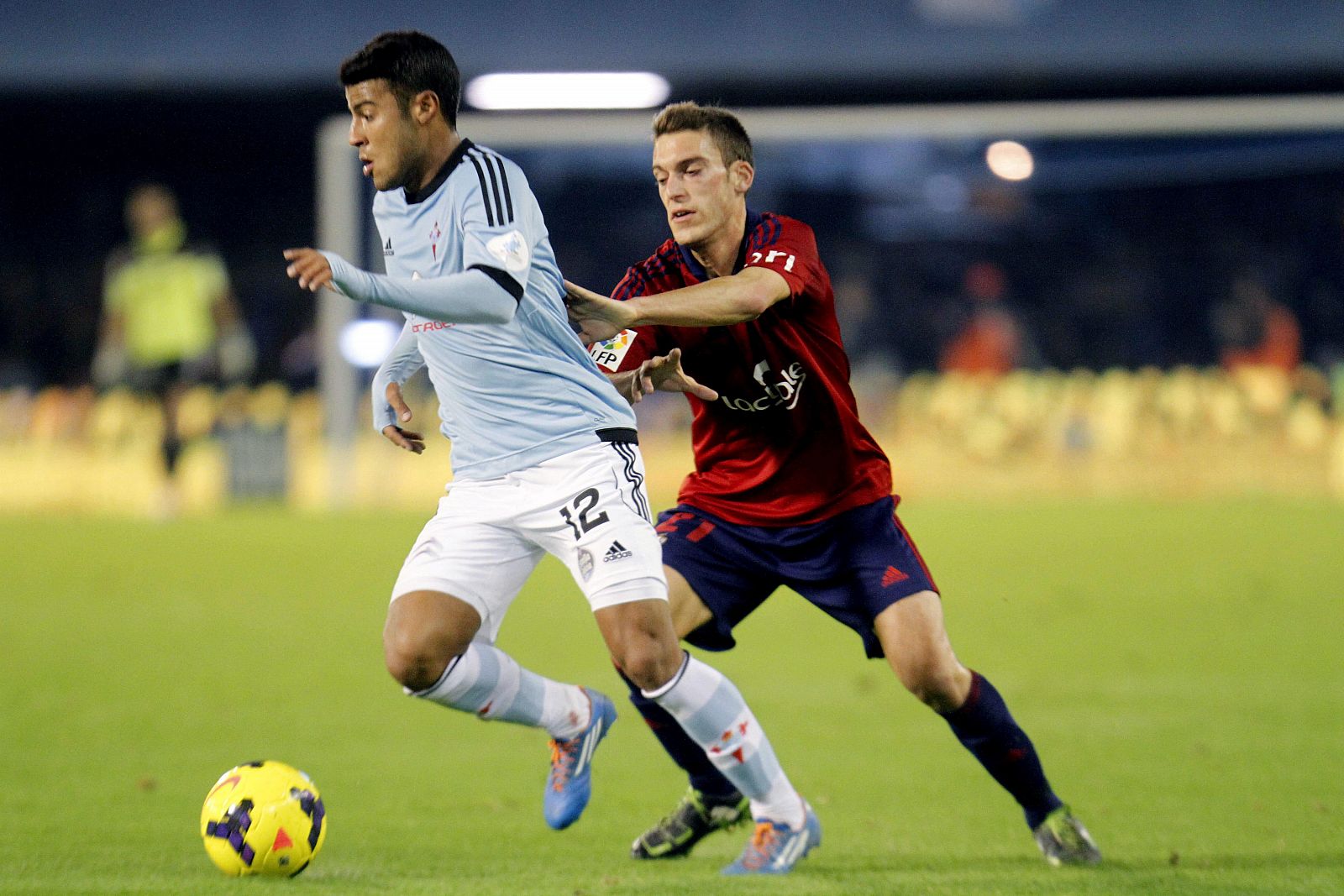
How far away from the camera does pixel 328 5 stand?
68.3 ft

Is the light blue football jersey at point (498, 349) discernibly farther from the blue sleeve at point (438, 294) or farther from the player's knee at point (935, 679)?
the player's knee at point (935, 679)

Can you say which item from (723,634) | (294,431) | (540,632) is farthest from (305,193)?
(723,634)

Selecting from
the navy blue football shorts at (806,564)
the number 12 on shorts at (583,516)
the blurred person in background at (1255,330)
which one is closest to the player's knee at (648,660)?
the number 12 on shorts at (583,516)

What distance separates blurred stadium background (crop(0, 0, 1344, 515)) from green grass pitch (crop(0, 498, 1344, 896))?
4.69 metres

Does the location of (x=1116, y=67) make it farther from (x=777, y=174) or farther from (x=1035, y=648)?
(x=1035, y=648)

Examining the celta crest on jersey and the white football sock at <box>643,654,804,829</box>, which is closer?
the white football sock at <box>643,654,804,829</box>

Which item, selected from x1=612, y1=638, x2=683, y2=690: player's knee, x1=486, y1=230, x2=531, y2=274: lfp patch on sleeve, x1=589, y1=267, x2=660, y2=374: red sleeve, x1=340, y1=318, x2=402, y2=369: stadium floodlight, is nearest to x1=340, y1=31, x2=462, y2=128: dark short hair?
x1=486, y1=230, x2=531, y2=274: lfp patch on sleeve

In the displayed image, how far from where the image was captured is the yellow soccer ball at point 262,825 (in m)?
4.11

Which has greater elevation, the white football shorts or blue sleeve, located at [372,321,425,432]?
blue sleeve, located at [372,321,425,432]

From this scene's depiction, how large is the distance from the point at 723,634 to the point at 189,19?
18275 millimetres

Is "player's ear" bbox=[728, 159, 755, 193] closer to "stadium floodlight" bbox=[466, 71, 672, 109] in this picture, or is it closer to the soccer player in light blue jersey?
the soccer player in light blue jersey

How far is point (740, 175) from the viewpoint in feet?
15.4

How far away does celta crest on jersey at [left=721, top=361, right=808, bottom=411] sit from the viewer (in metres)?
4.65

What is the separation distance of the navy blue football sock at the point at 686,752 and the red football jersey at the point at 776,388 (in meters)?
0.57
